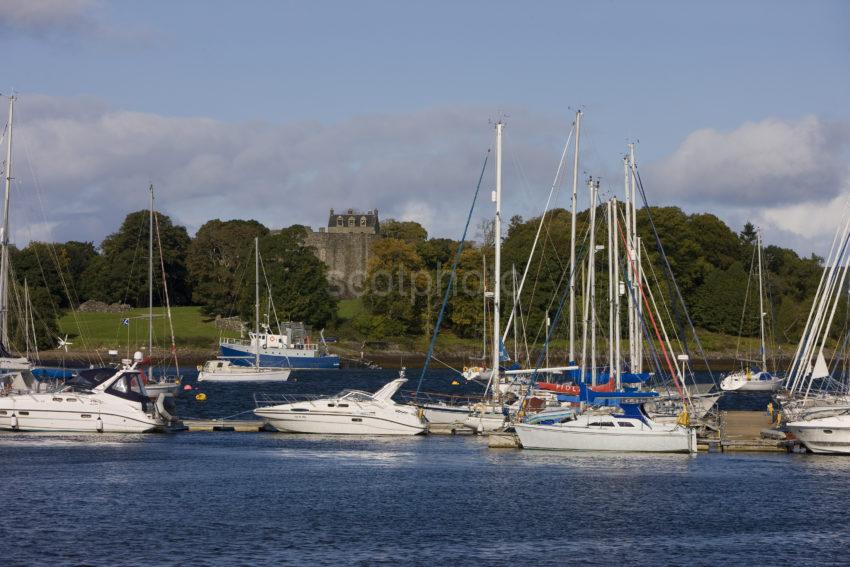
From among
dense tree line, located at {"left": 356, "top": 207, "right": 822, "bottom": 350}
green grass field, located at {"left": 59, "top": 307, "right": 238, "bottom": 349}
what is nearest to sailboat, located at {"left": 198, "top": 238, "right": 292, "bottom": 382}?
green grass field, located at {"left": 59, "top": 307, "right": 238, "bottom": 349}

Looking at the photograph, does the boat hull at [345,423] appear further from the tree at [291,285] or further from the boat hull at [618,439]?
the tree at [291,285]

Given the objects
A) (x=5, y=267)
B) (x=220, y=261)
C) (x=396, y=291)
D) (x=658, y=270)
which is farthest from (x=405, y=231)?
(x=5, y=267)

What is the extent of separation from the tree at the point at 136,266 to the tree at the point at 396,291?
25.6 meters

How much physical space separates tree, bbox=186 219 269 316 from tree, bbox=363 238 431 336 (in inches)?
532

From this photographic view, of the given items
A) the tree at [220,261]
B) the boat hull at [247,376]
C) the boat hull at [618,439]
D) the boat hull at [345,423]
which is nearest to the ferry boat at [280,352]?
the boat hull at [247,376]

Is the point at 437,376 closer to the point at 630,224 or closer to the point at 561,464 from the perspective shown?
the point at 630,224

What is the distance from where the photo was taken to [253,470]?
4144 centimetres

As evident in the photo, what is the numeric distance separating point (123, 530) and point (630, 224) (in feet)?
125

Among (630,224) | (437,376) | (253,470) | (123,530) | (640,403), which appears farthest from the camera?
Answer: (437,376)

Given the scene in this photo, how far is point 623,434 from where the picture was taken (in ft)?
147

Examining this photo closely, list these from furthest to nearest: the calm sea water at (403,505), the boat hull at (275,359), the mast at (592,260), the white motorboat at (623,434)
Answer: the boat hull at (275,359) → the mast at (592,260) → the white motorboat at (623,434) → the calm sea water at (403,505)

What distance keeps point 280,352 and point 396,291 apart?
2195cm

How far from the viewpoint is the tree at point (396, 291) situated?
133375mm

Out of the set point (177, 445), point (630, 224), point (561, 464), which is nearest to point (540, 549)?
point (561, 464)
